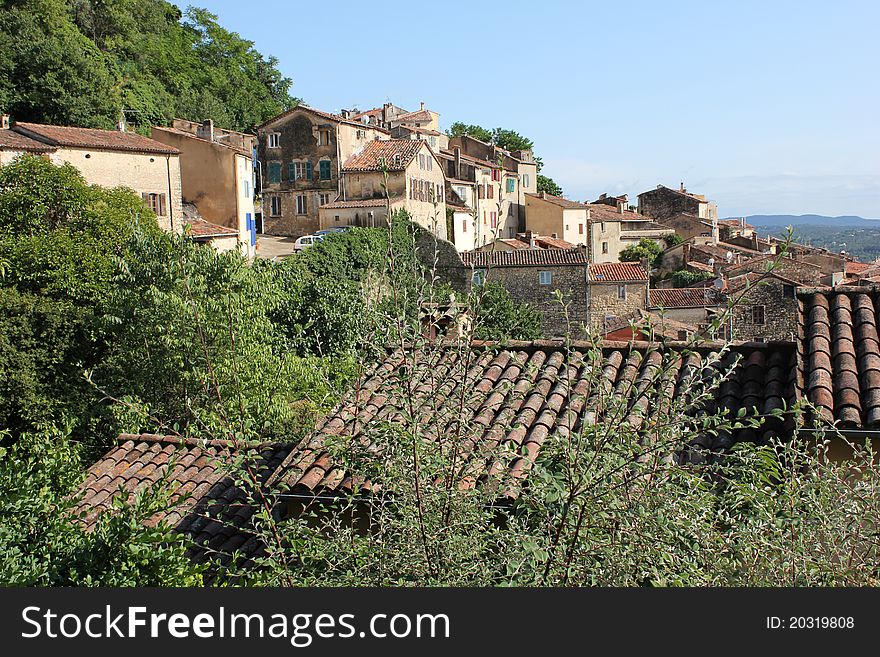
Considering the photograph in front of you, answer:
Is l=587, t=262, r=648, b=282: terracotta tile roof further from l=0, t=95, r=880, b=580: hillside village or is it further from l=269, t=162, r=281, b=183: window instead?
l=269, t=162, r=281, b=183: window

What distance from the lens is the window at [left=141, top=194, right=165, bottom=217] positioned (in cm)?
3381

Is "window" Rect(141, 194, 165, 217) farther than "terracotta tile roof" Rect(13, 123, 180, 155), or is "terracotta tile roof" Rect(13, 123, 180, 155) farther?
"window" Rect(141, 194, 165, 217)

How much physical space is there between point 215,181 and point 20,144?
12569 mm

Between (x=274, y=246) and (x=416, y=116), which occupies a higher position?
(x=416, y=116)

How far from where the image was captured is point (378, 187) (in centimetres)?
4366

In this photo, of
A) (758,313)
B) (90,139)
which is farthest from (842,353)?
(758,313)

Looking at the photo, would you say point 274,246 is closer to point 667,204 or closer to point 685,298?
point 685,298

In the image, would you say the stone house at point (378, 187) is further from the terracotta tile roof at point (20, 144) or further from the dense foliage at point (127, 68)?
the terracotta tile roof at point (20, 144)

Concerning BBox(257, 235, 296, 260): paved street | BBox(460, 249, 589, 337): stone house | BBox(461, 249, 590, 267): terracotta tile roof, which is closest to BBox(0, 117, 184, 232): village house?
BBox(257, 235, 296, 260): paved street

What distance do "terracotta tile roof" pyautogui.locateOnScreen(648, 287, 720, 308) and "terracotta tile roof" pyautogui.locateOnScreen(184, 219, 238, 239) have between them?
68.3ft

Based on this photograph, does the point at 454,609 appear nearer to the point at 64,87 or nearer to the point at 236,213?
the point at 236,213

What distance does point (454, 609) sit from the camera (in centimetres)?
355

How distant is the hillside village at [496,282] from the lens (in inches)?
197

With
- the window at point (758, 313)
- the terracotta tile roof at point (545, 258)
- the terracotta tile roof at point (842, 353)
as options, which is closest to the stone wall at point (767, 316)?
the window at point (758, 313)
